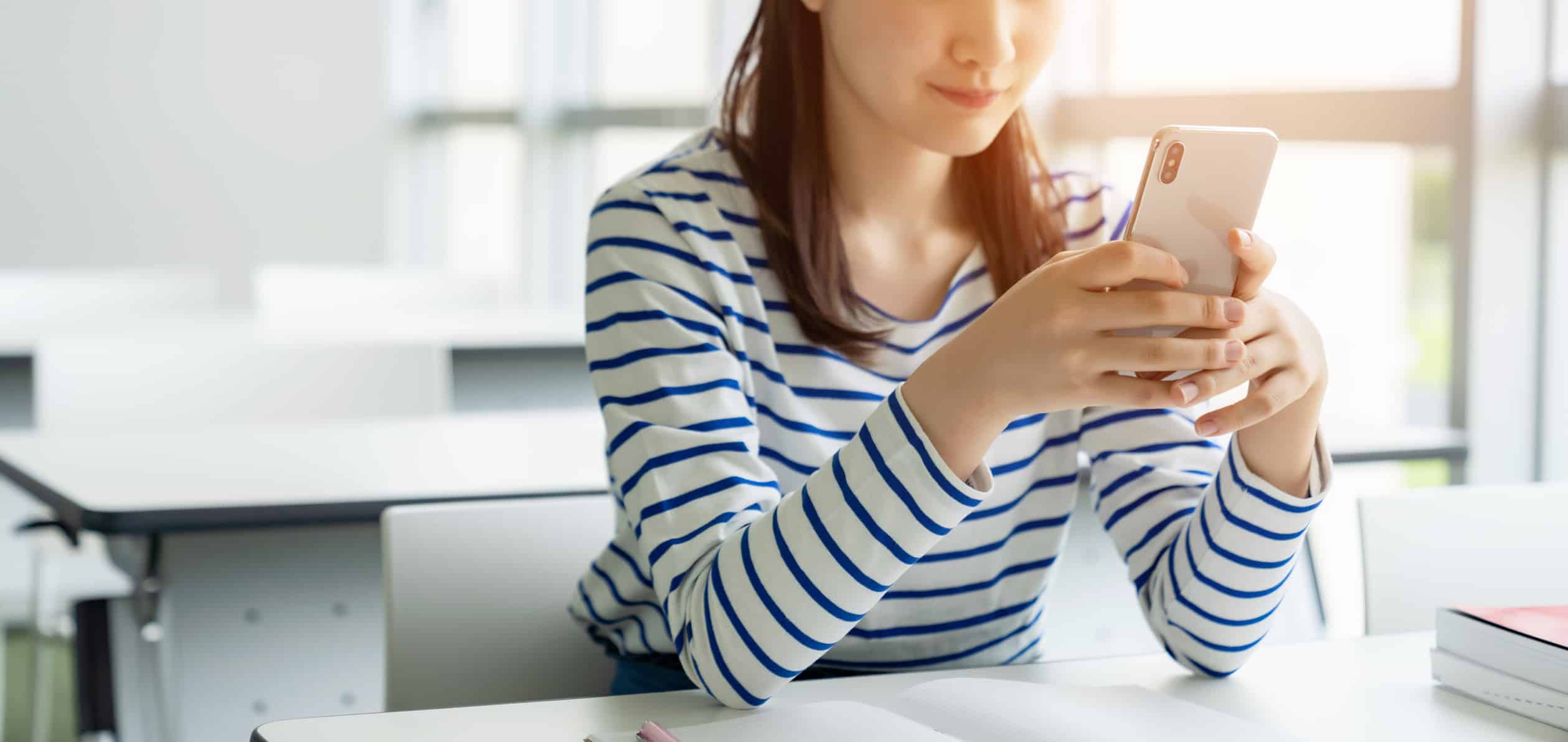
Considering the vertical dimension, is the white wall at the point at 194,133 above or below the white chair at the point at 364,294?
above

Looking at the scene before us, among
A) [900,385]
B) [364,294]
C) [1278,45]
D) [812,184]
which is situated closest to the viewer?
[900,385]

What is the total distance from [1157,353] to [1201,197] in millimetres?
90

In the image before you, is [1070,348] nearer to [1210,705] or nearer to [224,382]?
[1210,705]

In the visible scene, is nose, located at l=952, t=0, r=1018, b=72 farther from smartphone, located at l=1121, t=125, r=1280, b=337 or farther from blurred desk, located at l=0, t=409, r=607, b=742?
blurred desk, located at l=0, t=409, r=607, b=742

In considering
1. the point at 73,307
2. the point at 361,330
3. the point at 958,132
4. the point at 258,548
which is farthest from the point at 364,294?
the point at 958,132

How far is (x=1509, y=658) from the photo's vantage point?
907mm

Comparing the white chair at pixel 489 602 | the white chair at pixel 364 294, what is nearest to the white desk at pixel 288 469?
the white chair at pixel 489 602

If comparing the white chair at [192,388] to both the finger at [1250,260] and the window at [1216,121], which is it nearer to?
the window at [1216,121]

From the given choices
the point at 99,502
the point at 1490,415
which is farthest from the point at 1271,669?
the point at 1490,415

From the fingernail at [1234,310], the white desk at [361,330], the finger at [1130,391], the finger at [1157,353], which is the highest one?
the fingernail at [1234,310]

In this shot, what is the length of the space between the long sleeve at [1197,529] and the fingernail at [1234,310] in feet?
0.59

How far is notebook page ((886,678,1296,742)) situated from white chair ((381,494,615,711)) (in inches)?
16.5

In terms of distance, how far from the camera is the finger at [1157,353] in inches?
30.3

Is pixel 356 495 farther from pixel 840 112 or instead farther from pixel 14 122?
pixel 14 122
